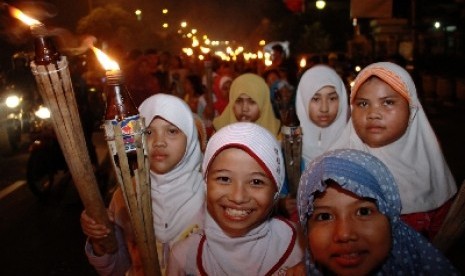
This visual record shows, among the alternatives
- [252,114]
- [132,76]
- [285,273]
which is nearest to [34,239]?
[132,76]

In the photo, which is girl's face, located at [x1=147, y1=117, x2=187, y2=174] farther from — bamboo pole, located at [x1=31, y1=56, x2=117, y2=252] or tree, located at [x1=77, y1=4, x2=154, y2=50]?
tree, located at [x1=77, y1=4, x2=154, y2=50]

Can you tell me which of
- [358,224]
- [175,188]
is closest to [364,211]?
[358,224]

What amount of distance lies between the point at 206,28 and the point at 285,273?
53325 millimetres

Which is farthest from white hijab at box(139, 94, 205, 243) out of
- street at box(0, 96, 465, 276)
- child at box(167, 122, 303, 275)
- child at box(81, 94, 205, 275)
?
street at box(0, 96, 465, 276)

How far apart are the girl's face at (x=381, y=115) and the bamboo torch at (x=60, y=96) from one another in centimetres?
175

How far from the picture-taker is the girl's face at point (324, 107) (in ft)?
12.4

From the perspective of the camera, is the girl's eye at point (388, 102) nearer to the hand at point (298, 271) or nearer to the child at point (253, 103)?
the hand at point (298, 271)

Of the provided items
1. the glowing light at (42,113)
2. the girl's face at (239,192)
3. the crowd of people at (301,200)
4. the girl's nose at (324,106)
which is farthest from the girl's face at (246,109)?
the glowing light at (42,113)

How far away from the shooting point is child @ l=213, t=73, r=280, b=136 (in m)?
4.74

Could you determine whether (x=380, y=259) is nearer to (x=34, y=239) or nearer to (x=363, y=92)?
(x=363, y=92)

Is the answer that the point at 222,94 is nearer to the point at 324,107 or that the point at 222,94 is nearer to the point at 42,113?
the point at 42,113

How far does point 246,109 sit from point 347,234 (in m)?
3.11

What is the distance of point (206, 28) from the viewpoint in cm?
5347

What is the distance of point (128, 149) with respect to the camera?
1.44m
